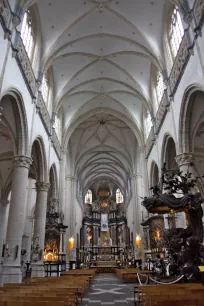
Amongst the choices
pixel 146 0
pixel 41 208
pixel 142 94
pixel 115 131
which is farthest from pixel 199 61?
pixel 115 131

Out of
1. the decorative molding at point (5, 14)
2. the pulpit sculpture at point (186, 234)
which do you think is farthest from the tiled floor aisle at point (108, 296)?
the decorative molding at point (5, 14)

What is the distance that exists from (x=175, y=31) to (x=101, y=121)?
16399mm

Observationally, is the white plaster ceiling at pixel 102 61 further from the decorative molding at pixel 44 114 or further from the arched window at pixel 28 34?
the decorative molding at pixel 44 114

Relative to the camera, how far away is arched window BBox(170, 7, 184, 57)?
50.1 ft

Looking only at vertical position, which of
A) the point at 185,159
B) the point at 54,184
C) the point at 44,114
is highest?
the point at 44,114

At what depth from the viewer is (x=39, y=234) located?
58.0 ft

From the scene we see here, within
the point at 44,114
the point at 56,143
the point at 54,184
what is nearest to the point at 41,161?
the point at 44,114

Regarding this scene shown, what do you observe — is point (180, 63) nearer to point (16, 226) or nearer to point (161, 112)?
point (161, 112)

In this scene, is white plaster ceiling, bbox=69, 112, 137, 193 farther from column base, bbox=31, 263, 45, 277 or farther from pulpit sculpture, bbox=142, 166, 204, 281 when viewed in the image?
A: pulpit sculpture, bbox=142, 166, 204, 281

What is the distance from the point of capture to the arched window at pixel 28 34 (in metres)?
15.5

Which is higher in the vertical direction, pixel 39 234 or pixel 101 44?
pixel 101 44

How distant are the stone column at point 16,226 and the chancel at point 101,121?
0.16 ft

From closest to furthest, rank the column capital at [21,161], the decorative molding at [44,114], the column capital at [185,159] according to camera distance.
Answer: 1. the column capital at [185,159]
2. the column capital at [21,161]
3. the decorative molding at [44,114]

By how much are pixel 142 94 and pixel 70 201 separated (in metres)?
14.5
